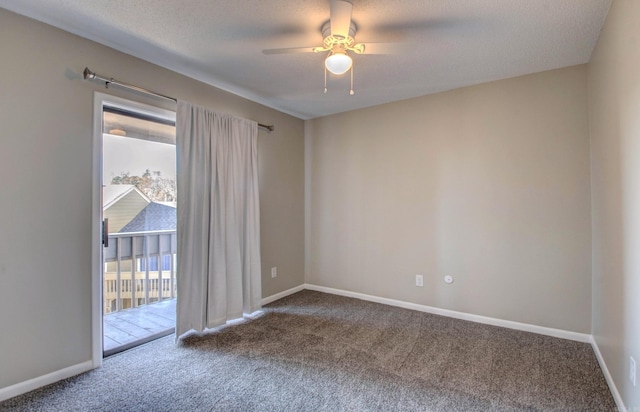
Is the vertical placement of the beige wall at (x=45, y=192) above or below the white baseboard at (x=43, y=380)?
above

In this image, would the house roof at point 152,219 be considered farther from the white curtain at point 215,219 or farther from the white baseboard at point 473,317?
the white baseboard at point 473,317

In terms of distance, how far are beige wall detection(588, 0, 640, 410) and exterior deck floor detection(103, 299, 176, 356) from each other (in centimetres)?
348

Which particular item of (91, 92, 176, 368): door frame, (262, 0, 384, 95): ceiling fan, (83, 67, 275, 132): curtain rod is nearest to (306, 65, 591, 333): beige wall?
(262, 0, 384, 95): ceiling fan

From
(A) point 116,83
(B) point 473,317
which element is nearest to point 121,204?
(A) point 116,83

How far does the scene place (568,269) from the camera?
2.73 metres

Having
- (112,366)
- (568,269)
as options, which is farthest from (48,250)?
(568,269)

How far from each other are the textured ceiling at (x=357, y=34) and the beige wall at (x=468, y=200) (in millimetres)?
396

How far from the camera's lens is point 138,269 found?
3654mm

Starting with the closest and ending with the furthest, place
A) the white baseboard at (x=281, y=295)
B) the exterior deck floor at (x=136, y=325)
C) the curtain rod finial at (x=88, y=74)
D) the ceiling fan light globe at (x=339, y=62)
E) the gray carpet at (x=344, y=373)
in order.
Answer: the gray carpet at (x=344, y=373) → the ceiling fan light globe at (x=339, y=62) → the curtain rod finial at (x=88, y=74) → the exterior deck floor at (x=136, y=325) → the white baseboard at (x=281, y=295)

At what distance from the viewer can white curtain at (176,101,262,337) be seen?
2.79m

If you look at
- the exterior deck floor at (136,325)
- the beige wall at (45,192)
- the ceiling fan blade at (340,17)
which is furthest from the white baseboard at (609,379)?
the beige wall at (45,192)

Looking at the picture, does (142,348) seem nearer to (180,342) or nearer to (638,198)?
(180,342)

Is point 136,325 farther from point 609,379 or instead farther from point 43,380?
point 609,379

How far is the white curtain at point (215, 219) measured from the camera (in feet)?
9.17
